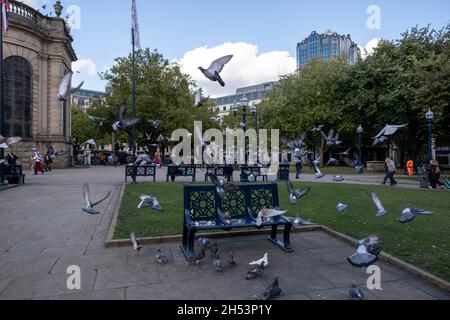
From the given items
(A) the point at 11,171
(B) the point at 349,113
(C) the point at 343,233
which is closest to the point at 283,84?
(B) the point at 349,113

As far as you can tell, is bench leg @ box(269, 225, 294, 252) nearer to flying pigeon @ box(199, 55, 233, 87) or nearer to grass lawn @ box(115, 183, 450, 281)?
grass lawn @ box(115, 183, 450, 281)

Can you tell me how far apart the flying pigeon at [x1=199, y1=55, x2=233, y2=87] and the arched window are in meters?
26.6

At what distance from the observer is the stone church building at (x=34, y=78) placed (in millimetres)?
28125

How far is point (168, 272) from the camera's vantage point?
443 centimetres

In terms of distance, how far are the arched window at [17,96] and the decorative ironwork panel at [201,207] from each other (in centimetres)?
2803

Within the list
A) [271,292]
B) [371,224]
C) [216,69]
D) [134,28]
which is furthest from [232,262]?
[134,28]

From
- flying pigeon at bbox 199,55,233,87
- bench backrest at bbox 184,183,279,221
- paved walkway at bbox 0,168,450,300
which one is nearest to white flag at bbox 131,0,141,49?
flying pigeon at bbox 199,55,233,87

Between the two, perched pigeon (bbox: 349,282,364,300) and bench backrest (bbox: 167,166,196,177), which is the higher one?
bench backrest (bbox: 167,166,196,177)

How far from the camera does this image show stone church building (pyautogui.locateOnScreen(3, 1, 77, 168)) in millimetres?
28125

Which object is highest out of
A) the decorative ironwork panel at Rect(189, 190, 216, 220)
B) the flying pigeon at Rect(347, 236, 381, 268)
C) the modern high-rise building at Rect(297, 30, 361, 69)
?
the modern high-rise building at Rect(297, 30, 361, 69)

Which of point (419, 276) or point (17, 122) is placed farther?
point (17, 122)
